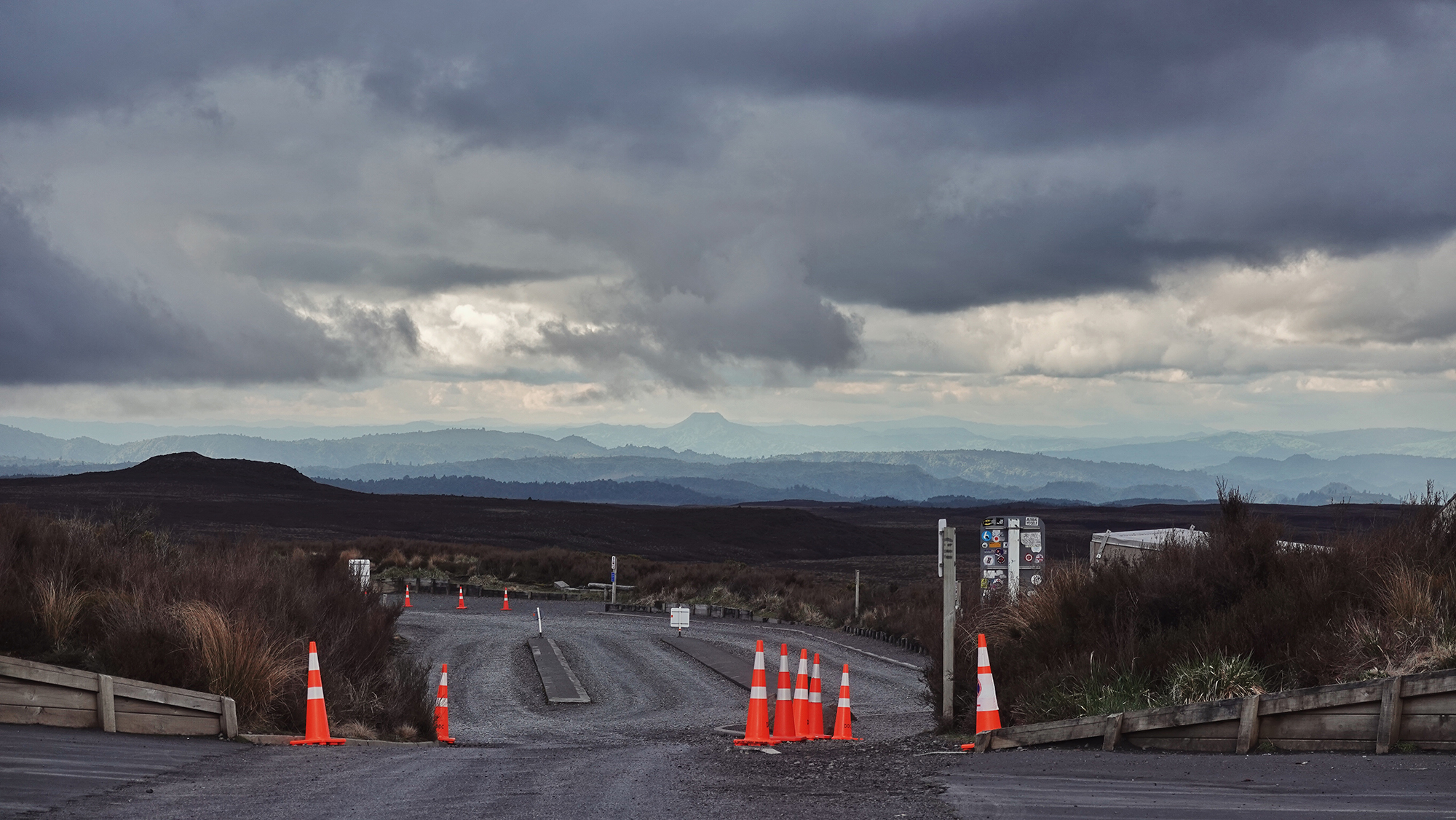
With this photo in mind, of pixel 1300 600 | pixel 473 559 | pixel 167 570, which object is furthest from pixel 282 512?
pixel 1300 600

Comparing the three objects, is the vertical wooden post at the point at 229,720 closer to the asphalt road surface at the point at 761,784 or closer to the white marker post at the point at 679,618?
the asphalt road surface at the point at 761,784

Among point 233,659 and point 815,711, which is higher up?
point 233,659

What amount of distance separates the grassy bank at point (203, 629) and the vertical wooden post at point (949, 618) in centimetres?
635

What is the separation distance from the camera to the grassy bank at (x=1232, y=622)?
10469 mm

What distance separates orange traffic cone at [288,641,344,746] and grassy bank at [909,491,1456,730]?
7131 millimetres

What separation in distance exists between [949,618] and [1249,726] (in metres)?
4.10

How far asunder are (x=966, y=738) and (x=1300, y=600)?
372 centimetres

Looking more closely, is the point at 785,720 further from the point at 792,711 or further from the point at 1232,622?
the point at 1232,622

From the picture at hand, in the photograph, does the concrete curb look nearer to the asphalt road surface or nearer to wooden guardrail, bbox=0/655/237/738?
wooden guardrail, bbox=0/655/237/738

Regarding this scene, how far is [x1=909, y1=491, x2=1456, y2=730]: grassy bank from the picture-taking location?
10469 mm

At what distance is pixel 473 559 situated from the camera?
62.7m

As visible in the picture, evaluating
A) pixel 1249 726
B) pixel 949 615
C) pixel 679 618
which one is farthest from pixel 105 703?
pixel 679 618

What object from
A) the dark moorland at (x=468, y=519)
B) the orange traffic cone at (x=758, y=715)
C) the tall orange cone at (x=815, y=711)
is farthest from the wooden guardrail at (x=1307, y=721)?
the dark moorland at (x=468, y=519)

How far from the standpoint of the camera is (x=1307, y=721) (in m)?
9.43
